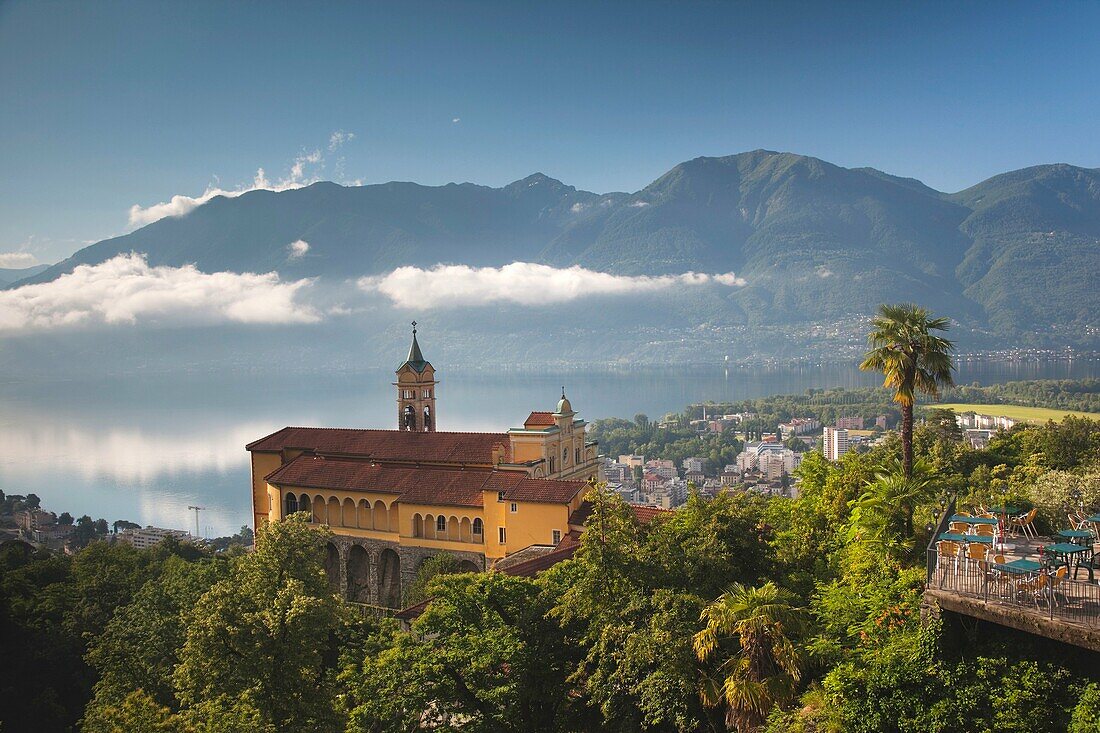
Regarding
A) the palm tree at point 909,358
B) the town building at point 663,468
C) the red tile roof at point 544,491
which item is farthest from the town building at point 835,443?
the palm tree at point 909,358

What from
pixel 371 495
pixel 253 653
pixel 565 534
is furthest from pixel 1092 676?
pixel 371 495

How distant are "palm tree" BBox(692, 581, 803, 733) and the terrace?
8.75ft

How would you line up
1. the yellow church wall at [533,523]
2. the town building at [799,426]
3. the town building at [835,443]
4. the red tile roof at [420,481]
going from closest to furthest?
the yellow church wall at [533,523], the red tile roof at [420,481], the town building at [835,443], the town building at [799,426]

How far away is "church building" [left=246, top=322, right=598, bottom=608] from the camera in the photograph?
34.2 metres

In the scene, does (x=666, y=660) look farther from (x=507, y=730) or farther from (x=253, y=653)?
(x=253, y=653)

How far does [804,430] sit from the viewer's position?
150875 millimetres

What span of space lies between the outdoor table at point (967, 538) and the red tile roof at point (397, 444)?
87.5ft

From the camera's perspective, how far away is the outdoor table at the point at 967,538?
42.4ft

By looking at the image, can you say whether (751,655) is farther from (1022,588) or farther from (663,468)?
(663,468)

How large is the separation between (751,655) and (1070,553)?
17.3 feet

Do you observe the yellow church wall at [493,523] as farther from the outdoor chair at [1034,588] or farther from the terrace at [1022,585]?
the outdoor chair at [1034,588]

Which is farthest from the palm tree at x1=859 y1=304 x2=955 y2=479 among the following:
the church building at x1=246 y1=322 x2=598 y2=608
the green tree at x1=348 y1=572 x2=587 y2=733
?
the church building at x1=246 y1=322 x2=598 y2=608

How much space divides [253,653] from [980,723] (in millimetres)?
15773

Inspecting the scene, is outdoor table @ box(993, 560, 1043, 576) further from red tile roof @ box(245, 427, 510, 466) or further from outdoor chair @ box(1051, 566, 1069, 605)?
red tile roof @ box(245, 427, 510, 466)
